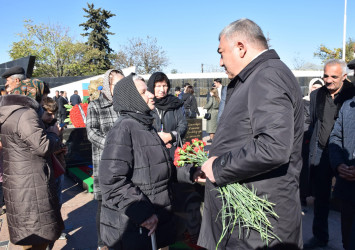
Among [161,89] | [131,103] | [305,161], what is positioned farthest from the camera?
[305,161]

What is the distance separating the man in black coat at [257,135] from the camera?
1.67 metres

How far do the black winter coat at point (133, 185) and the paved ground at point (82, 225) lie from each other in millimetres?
2054

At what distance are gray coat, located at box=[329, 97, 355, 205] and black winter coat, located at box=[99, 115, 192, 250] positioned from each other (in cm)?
182

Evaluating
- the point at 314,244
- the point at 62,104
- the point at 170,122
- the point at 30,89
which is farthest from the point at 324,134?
the point at 62,104

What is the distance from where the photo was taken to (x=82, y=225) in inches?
192

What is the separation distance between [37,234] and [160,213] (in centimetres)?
128

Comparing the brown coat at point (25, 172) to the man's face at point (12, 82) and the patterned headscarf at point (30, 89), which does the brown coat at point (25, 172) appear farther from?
the man's face at point (12, 82)

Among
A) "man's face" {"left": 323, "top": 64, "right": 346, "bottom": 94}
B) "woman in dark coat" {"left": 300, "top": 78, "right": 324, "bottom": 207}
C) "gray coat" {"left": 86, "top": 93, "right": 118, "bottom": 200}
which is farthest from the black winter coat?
"woman in dark coat" {"left": 300, "top": 78, "right": 324, "bottom": 207}

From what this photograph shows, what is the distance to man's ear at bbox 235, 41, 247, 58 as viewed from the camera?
1.90m

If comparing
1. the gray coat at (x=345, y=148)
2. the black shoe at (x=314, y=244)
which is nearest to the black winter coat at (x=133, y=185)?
the gray coat at (x=345, y=148)

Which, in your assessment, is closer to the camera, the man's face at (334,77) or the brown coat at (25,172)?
the brown coat at (25,172)

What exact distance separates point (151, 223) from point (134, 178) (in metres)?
0.36

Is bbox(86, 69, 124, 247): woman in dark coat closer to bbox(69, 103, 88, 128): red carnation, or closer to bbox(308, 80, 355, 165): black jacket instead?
bbox(308, 80, 355, 165): black jacket

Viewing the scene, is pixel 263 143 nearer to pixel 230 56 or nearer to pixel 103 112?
pixel 230 56
